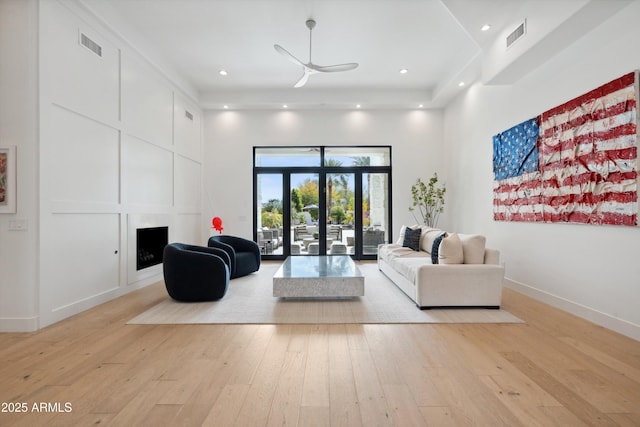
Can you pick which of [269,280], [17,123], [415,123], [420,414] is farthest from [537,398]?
[415,123]

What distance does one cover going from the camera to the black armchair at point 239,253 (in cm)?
535

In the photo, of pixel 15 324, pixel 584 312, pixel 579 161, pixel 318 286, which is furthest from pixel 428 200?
pixel 15 324

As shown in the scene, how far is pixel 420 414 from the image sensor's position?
71.1 inches

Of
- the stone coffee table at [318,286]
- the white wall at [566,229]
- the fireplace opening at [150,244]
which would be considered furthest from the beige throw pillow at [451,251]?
the fireplace opening at [150,244]

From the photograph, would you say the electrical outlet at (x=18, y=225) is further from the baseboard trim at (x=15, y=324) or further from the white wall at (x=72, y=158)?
the baseboard trim at (x=15, y=324)

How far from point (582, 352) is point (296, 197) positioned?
5864 mm

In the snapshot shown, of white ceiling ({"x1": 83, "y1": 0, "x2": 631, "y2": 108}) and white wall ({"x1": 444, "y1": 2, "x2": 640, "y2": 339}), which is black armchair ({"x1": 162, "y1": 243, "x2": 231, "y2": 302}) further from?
white wall ({"x1": 444, "y1": 2, "x2": 640, "y2": 339})

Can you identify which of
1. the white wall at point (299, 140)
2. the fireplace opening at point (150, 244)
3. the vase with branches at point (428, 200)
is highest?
the white wall at point (299, 140)

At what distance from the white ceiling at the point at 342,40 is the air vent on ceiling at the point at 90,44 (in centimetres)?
A: 40

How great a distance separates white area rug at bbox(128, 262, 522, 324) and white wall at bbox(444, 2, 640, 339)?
0.87 metres

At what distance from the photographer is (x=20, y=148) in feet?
10.4

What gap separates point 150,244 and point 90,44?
2984 millimetres

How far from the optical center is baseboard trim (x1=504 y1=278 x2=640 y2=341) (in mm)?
2957

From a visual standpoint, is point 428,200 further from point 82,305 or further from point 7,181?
point 7,181
